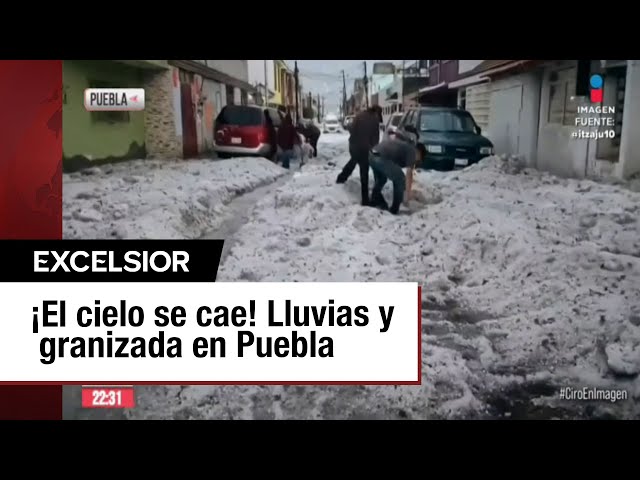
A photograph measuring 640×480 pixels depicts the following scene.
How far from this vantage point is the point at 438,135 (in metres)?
3.17

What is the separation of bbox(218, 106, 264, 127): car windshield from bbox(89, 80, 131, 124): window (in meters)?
0.62

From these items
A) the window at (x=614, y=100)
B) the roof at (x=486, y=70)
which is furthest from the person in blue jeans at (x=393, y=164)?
the window at (x=614, y=100)

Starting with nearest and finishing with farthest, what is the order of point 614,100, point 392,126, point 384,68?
point 614,100 < point 384,68 < point 392,126

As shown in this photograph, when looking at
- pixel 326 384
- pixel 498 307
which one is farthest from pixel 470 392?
pixel 326 384

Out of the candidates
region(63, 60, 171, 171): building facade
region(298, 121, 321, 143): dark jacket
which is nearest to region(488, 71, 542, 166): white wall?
region(298, 121, 321, 143): dark jacket

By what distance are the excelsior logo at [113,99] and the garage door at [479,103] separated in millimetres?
1685

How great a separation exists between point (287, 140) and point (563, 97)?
1.46m

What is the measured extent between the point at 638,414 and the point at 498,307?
776 millimetres


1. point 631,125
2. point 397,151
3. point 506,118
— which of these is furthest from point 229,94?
point 631,125

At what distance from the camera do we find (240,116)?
3330 mm

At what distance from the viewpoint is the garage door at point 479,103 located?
320 cm

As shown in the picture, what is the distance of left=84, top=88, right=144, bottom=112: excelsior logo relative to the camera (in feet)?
8.70

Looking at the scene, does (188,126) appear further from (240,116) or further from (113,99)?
→ (113,99)
